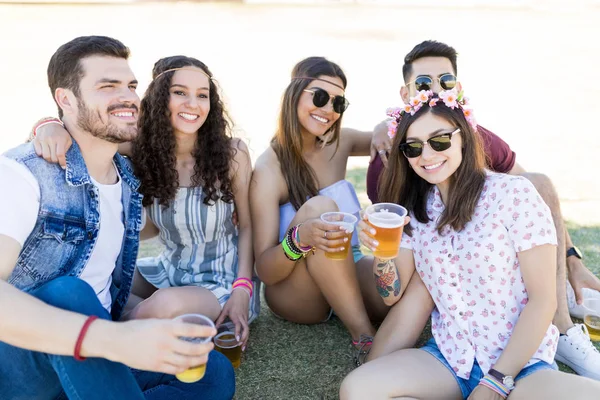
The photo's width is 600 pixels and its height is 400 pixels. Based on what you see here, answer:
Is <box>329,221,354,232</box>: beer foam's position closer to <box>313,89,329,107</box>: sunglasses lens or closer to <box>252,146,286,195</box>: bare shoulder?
<box>252,146,286,195</box>: bare shoulder

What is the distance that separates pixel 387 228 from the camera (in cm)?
292

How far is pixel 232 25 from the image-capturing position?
22.9m

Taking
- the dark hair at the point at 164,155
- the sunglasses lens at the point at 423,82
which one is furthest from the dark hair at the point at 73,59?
the sunglasses lens at the point at 423,82

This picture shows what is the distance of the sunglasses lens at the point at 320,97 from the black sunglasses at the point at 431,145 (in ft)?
3.25

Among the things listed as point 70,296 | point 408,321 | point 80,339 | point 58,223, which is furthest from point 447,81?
point 80,339

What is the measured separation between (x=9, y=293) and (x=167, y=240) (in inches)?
70.4

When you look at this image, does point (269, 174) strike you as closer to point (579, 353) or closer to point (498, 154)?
point (498, 154)

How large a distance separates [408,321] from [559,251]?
1204 mm

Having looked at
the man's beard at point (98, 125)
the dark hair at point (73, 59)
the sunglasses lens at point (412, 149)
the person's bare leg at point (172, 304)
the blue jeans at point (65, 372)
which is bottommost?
the person's bare leg at point (172, 304)

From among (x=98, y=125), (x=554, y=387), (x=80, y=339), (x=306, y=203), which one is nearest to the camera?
(x=80, y=339)

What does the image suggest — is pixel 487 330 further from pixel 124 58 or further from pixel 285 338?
pixel 124 58

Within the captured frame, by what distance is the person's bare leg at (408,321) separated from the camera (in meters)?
3.36

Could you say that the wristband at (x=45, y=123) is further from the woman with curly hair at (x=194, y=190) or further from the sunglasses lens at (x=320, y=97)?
the sunglasses lens at (x=320, y=97)

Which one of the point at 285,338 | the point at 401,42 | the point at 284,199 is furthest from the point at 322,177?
the point at 401,42
